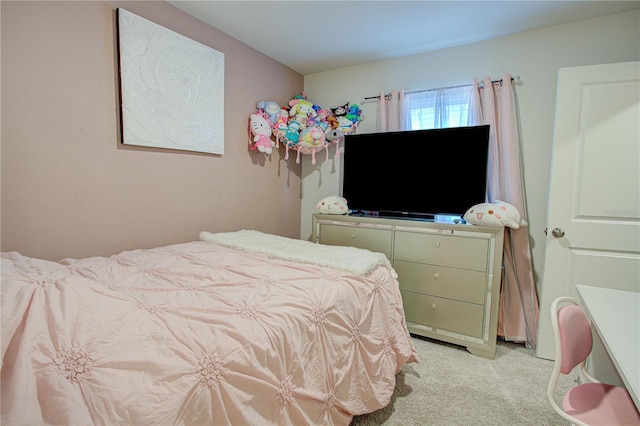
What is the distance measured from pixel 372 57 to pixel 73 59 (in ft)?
7.78

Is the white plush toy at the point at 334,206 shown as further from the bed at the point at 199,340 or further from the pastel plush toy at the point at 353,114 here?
the bed at the point at 199,340

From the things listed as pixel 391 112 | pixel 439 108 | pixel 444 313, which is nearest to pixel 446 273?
pixel 444 313

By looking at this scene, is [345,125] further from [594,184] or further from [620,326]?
[620,326]

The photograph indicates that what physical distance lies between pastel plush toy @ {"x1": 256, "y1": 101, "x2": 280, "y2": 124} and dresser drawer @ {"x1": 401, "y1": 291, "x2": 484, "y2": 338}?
6.55 feet

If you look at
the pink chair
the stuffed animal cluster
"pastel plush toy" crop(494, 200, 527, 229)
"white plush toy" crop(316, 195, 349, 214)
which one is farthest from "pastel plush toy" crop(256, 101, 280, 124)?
the pink chair

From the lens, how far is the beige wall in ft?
7.26

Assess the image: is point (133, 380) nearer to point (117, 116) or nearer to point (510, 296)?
point (117, 116)

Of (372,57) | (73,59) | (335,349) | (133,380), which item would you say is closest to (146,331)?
(133,380)

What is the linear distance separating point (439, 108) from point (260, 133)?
5.39 ft

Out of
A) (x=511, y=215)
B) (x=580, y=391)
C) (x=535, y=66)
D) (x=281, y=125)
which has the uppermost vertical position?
(x=535, y=66)

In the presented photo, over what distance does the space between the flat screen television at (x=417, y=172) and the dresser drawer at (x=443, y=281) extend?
479 mm

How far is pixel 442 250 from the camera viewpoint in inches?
91.4

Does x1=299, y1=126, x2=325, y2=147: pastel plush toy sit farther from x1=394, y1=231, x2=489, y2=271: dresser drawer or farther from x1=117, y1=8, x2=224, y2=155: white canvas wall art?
x1=394, y1=231, x2=489, y2=271: dresser drawer

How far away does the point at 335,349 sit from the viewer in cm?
131
